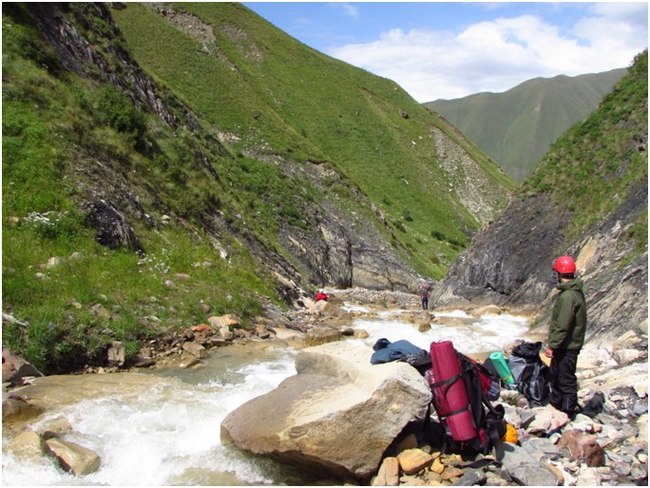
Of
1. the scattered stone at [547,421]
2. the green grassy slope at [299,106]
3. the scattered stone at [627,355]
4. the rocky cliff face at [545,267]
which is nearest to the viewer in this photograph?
the scattered stone at [547,421]

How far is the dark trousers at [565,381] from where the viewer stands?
26.3 feet

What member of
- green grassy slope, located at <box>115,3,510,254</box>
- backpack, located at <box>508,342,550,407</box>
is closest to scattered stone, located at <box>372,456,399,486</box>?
backpack, located at <box>508,342,550,407</box>

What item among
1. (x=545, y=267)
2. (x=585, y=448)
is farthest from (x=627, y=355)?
(x=545, y=267)

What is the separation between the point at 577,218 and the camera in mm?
25719

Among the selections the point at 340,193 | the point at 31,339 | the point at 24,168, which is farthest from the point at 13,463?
the point at 340,193

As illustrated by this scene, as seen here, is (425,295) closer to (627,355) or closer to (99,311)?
(627,355)

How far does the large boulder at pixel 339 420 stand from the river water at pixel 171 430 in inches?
12.8

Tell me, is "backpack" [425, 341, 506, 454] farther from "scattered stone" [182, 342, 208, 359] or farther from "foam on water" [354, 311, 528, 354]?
"foam on water" [354, 311, 528, 354]

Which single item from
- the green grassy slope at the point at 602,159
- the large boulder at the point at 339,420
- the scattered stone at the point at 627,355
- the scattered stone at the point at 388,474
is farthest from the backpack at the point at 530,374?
the green grassy slope at the point at 602,159

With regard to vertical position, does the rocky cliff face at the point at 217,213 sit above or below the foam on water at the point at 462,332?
above

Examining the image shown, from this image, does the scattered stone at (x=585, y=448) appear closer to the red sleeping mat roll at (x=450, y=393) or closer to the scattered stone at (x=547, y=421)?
the scattered stone at (x=547, y=421)

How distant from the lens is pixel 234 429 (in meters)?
7.78

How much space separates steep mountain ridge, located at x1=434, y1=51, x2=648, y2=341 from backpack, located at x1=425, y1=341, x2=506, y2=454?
38.1 ft

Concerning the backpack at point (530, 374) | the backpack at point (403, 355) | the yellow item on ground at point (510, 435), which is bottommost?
the yellow item on ground at point (510, 435)
